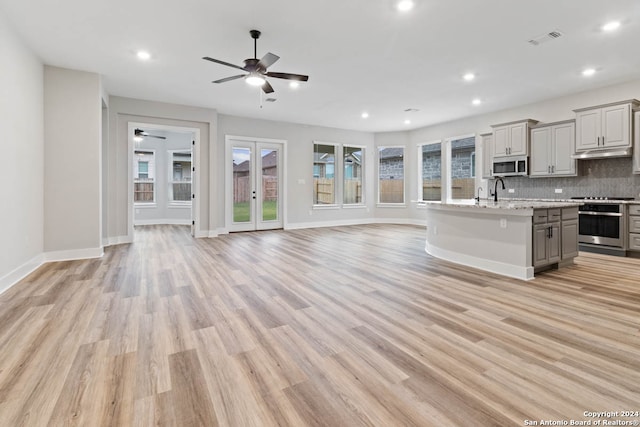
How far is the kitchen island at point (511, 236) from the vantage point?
383 cm

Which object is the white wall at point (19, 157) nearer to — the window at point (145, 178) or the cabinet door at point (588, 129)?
the window at point (145, 178)

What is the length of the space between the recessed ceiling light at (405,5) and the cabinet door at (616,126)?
436cm

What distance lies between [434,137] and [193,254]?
722 centimetres

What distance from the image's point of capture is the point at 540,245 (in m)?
3.96

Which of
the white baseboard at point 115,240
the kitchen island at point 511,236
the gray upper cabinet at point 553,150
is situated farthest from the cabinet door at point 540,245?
the white baseboard at point 115,240

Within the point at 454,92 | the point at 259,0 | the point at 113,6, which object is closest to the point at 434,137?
the point at 454,92

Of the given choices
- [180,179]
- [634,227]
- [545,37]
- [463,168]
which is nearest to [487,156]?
[463,168]

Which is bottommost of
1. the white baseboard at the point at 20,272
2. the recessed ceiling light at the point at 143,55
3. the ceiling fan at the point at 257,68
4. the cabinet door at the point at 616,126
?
the white baseboard at the point at 20,272

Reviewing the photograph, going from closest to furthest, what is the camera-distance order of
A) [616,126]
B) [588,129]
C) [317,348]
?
[317,348]
[616,126]
[588,129]

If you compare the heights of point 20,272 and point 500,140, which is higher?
point 500,140

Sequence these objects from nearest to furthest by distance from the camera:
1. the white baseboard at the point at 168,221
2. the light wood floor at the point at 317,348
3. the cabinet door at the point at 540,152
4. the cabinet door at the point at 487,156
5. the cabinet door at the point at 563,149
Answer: the light wood floor at the point at 317,348
the cabinet door at the point at 563,149
the cabinet door at the point at 540,152
the cabinet door at the point at 487,156
the white baseboard at the point at 168,221

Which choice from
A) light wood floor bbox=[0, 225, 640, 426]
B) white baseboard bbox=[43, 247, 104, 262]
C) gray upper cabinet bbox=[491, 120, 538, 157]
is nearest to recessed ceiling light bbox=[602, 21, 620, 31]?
gray upper cabinet bbox=[491, 120, 538, 157]

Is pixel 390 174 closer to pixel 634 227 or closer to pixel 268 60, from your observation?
pixel 634 227

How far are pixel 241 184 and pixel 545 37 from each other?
22.0 ft
